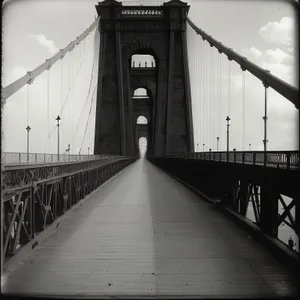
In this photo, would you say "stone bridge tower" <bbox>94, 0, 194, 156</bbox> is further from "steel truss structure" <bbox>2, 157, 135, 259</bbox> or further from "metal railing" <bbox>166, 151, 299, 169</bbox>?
"steel truss structure" <bbox>2, 157, 135, 259</bbox>

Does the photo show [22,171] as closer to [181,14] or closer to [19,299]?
[19,299]

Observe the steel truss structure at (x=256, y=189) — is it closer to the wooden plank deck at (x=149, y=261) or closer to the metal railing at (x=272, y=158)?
the metal railing at (x=272, y=158)

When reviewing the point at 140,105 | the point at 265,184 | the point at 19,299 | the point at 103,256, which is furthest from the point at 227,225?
the point at 140,105

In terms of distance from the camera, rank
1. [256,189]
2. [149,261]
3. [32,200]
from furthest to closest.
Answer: [256,189]
[32,200]
[149,261]

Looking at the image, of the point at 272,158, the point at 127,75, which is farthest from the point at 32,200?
the point at 127,75

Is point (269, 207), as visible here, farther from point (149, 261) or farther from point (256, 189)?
point (149, 261)

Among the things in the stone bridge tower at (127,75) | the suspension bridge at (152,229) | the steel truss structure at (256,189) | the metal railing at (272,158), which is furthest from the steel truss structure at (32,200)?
the stone bridge tower at (127,75)
